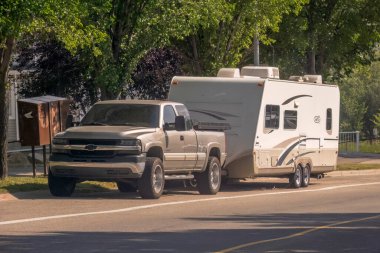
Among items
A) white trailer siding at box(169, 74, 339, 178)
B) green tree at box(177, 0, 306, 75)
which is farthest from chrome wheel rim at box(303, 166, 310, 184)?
green tree at box(177, 0, 306, 75)

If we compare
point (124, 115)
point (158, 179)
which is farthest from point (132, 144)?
point (124, 115)

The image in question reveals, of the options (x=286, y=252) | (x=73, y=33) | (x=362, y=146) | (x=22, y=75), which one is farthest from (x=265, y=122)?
(x=362, y=146)

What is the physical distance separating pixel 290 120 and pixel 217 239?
514 inches

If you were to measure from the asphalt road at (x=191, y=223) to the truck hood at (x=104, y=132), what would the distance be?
4.44 feet

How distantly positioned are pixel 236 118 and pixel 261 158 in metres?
1.28

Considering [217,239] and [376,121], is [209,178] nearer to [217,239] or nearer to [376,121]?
[217,239]

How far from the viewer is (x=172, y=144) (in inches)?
866

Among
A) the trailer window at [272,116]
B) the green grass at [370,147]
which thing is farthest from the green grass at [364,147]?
the trailer window at [272,116]

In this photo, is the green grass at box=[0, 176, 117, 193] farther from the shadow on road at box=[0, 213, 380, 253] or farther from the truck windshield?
the shadow on road at box=[0, 213, 380, 253]

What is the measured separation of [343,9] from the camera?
122 feet

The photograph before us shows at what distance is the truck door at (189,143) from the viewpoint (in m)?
22.6

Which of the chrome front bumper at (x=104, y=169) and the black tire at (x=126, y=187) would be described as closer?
the chrome front bumper at (x=104, y=169)

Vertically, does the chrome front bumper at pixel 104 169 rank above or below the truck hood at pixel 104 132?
below

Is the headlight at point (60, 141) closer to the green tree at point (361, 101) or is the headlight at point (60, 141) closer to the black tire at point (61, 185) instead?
the black tire at point (61, 185)
